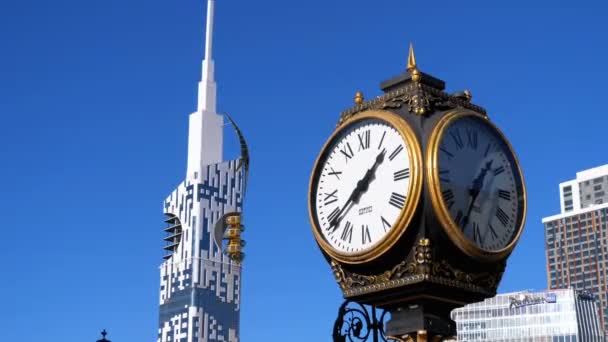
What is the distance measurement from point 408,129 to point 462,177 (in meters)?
0.44

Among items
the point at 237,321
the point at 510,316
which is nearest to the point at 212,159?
the point at 237,321

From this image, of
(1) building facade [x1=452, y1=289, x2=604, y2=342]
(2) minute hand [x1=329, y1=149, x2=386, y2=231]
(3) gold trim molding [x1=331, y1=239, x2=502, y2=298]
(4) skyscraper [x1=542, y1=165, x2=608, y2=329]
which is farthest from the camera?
(4) skyscraper [x1=542, y1=165, x2=608, y2=329]

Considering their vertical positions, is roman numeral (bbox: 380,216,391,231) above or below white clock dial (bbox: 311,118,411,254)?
below

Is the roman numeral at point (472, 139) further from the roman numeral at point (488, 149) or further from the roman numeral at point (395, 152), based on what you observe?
the roman numeral at point (395, 152)

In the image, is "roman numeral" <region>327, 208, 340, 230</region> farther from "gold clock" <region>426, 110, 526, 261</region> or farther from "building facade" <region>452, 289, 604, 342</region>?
"building facade" <region>452, 289, 604, 342</region>

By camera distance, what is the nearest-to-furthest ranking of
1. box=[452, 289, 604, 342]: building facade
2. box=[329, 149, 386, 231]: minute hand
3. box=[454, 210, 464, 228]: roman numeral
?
box=[454, 210, 464, 228]: roman numeral
box=[329, 149, 386, 231]: minute hand
box=[452, 289, 604, 342]: building facade

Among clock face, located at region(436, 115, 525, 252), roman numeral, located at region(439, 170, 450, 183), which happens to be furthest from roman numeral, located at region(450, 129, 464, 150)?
roman numeral, located at region(439, 170, 450, 183)

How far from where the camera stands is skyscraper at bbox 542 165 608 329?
483ft

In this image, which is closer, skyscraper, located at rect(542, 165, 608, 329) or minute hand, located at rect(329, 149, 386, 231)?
minute hand, located at rect(329, 149, 386, 231)

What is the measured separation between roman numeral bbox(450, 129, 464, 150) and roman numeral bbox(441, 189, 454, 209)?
371 millimetres

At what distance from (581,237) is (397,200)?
149720 millimetres

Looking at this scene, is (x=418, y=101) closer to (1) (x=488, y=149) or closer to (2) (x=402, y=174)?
(2) (x=402, y=174)

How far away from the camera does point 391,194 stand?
608 centimetres

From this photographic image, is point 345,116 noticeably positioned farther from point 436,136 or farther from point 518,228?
point 518,228
